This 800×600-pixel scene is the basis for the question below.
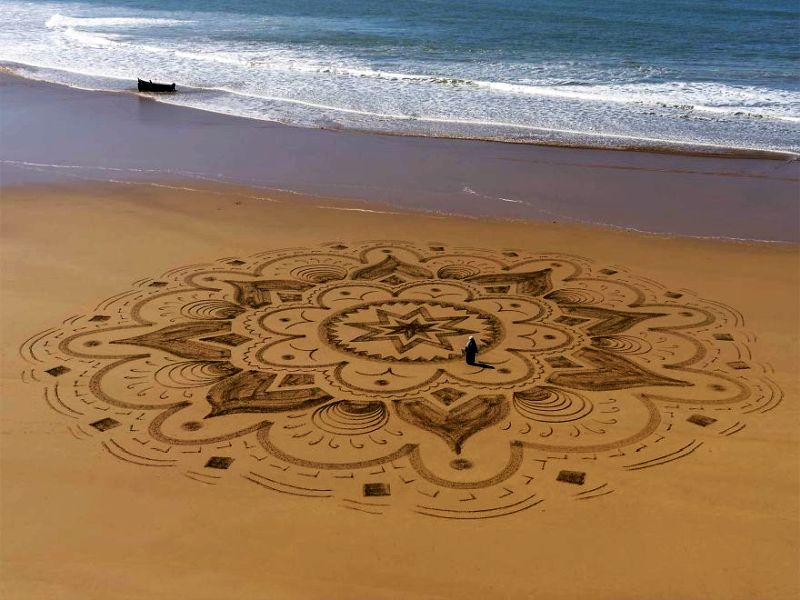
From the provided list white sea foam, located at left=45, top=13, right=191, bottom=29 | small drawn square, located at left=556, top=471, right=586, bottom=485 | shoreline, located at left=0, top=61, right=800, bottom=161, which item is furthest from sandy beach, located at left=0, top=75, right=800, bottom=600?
white sea foam, located at left=45, top=13, right=191, bottom=29

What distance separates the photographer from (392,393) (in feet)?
26.6

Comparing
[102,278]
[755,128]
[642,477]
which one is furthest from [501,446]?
[755,128]

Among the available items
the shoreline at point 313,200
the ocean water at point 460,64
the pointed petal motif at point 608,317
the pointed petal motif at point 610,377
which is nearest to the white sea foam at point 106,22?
the ocean water at point 460,64

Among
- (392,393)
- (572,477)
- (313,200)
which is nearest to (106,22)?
(313,200)

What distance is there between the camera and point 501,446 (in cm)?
732

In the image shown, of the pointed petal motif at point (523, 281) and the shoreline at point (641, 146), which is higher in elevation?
the shoreline at point (641, 146)

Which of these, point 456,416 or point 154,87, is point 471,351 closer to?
point 456,416

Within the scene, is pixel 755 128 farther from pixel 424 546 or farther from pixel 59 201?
pixel 424 546

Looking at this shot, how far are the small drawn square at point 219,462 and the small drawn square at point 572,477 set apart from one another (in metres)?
2.45

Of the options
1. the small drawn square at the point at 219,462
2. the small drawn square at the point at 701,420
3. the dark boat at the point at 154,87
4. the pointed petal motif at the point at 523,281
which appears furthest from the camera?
the dark boat at the point at 154,87

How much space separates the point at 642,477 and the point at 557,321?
9.34ft

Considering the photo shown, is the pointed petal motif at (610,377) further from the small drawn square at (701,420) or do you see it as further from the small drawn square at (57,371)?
the small drawn square at (57,371)

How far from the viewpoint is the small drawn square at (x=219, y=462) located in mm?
7031

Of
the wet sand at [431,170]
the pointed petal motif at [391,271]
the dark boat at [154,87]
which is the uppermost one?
the dark boat at [154,87]
